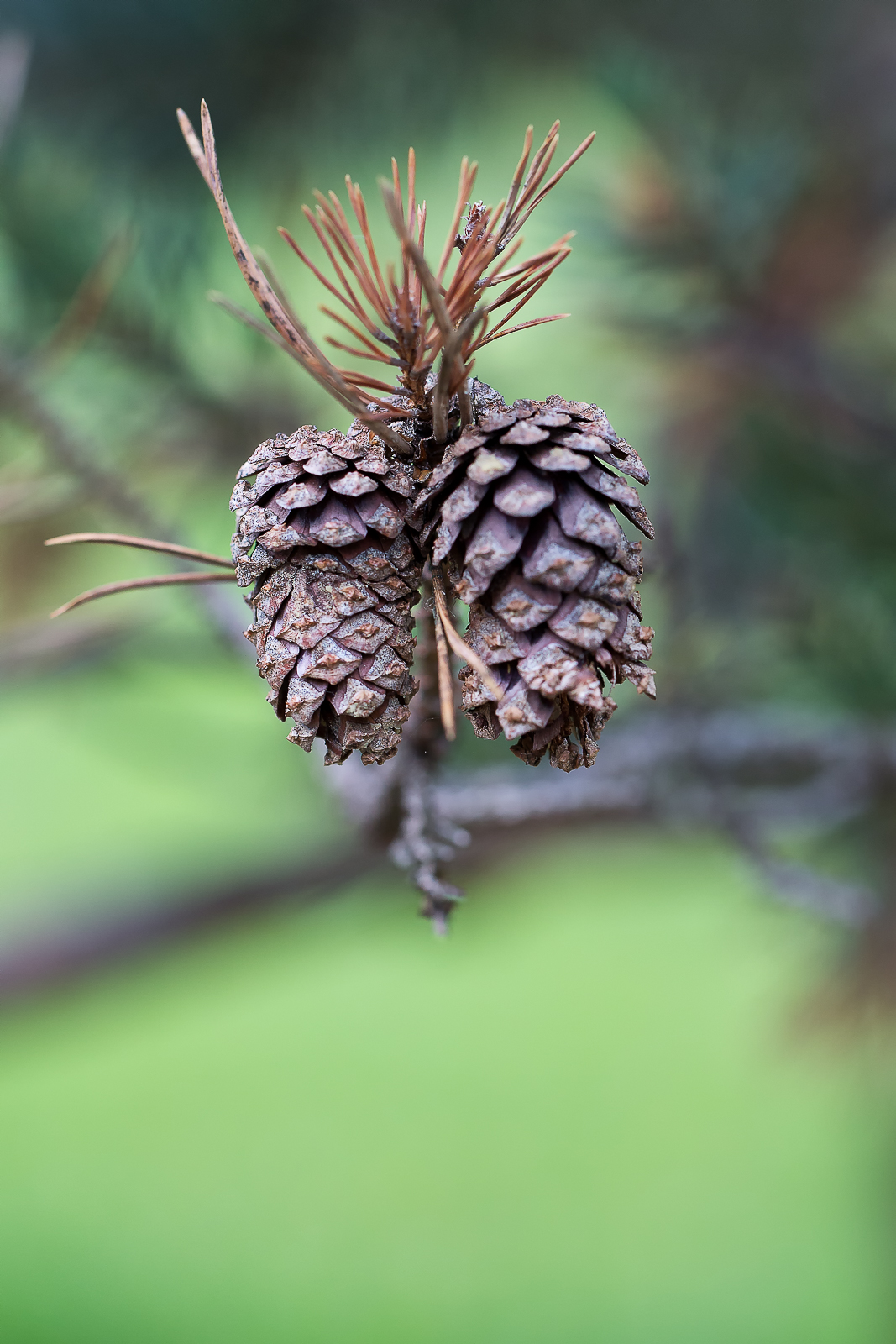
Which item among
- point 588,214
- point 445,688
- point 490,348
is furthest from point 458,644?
point 490,348

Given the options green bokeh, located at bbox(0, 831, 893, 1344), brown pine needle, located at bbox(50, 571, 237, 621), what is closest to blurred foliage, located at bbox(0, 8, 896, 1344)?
brown pine needle, located at bbox(50, 571, 237, 621)

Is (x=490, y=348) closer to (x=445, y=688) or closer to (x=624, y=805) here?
(x=624, y=805)

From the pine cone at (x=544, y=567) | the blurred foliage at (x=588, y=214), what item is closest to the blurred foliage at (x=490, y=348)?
the blurred foliage at (x=588, y=214)

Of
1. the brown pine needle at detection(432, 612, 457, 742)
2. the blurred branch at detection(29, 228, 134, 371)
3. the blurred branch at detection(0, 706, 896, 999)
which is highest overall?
the blurred branch at detection(29, 228, 134, 371)

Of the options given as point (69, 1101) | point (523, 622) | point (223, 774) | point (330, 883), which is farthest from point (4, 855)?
point (523, 622)

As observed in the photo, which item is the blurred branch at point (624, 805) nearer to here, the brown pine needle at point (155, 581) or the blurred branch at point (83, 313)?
the brown pine needle at point (155, 581)

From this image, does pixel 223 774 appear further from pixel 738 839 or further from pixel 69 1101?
pixel 69 1101

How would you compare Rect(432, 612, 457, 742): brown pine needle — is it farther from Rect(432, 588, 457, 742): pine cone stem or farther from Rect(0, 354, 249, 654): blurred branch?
Rect(0, 354, 249, 654): blurred branch
